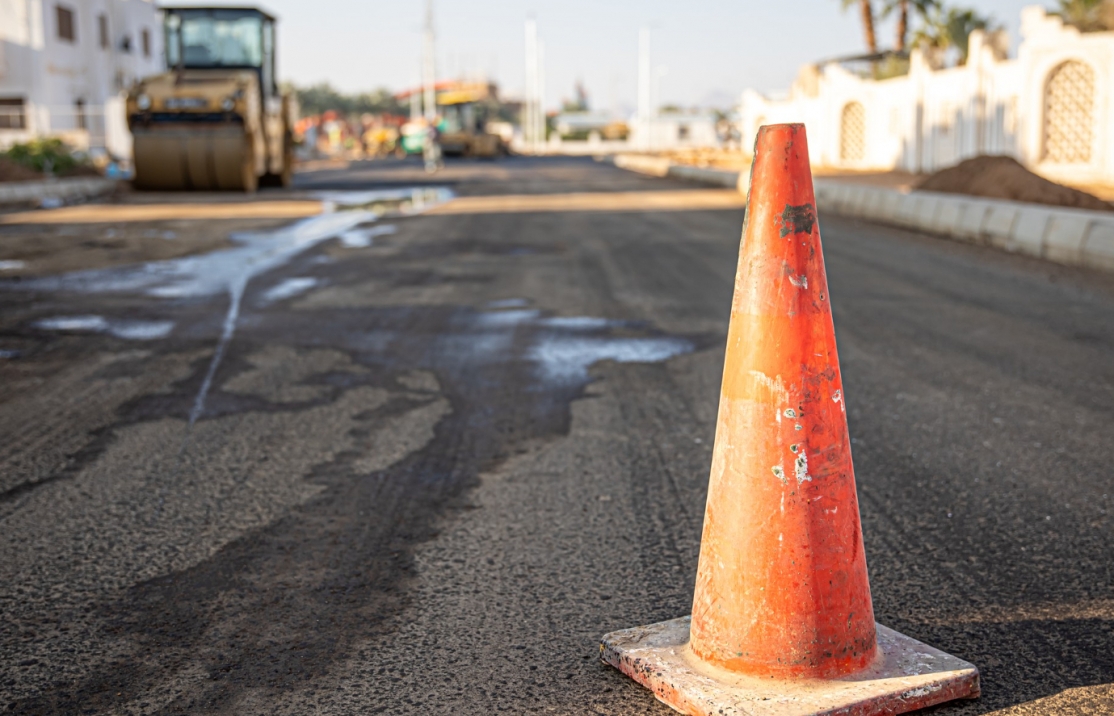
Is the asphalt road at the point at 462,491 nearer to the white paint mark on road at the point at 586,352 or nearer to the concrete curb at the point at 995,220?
the white paint mark on road at the point at 586,352

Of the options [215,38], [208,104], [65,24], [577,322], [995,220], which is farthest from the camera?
[65,24]

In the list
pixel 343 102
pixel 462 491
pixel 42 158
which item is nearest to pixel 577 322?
pixel 462 491

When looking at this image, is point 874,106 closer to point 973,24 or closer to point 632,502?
point 973,24

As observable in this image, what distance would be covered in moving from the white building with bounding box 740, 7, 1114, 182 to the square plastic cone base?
22.7m

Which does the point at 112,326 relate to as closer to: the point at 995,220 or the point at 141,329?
the point at 141,329

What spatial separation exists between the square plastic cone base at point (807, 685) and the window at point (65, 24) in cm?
4833

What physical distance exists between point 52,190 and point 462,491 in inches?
769

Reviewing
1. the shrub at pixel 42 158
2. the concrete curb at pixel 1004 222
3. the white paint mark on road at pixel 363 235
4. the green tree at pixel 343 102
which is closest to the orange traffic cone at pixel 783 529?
the concrete curb at pixel 1004 222

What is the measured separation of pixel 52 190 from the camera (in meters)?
21.0

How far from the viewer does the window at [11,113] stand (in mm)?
39406

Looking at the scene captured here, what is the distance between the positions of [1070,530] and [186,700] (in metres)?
2.83

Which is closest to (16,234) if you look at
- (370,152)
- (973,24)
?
(973,24)

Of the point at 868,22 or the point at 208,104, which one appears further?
the point at 868,22

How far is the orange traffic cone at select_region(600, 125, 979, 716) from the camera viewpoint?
253 centimetres
